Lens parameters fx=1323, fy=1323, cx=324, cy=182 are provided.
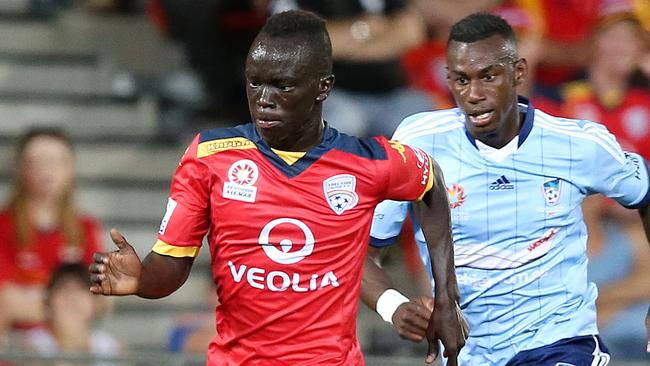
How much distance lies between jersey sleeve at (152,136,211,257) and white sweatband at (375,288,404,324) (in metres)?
0.83

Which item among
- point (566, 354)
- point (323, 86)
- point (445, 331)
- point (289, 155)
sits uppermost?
point (323, 86)

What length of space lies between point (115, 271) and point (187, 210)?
1.08 ft

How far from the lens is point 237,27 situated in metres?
8.40

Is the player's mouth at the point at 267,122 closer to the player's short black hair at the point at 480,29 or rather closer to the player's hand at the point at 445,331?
the player's hand at the point at 445,331

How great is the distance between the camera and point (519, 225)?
495 centimetres

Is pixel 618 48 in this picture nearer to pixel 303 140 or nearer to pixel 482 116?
pixel 482 116

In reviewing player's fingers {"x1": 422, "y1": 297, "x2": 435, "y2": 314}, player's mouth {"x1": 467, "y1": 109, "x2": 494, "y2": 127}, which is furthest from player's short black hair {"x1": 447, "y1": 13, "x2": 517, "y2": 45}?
player's fingers {"x1": 422, "y1": 297, "x2": 435, "y2": 314}

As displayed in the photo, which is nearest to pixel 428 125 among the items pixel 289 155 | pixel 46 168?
pixel 289 155

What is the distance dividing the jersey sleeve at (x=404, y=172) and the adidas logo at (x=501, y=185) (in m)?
0.53

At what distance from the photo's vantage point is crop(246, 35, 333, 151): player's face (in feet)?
13.5

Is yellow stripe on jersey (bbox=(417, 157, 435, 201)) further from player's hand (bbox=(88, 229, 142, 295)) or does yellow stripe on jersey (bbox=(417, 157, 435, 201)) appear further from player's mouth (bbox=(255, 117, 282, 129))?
player's hand (bbox=(88, 229, 142, 295))

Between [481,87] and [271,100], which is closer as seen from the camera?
[271,100]

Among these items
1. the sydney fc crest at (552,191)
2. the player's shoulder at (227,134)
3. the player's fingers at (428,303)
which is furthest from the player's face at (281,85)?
the sydney fc crest at (552,191)

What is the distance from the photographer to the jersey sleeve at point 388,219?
4.94 metres
